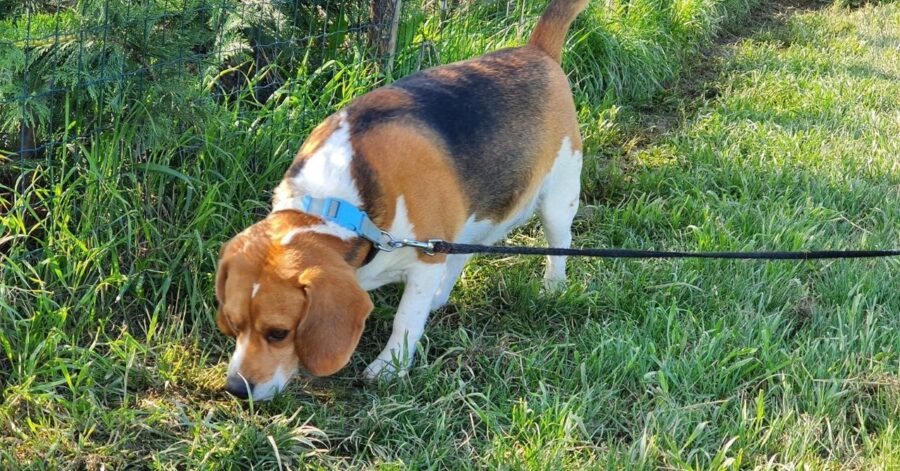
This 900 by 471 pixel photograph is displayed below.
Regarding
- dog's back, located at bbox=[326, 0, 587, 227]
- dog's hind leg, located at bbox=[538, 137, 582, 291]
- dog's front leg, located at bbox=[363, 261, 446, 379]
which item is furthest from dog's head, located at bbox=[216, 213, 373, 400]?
dog's hind leg, located at bbox=[538, 137, 582, 291]

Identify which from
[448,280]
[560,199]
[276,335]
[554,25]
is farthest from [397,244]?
[554,25]

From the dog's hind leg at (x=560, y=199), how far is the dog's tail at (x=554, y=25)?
50cm

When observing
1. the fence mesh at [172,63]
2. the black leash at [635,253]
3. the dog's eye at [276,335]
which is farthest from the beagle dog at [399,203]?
the fence mesh at [172,63]

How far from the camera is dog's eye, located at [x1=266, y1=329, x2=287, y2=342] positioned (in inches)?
113

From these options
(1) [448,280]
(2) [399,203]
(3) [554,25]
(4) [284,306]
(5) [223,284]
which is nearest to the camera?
(4) [284,306]

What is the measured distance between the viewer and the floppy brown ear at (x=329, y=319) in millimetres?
2820

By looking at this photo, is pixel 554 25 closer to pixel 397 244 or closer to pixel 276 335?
pixel 397 244

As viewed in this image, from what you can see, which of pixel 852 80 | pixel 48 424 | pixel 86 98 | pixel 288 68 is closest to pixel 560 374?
pixel 48 424

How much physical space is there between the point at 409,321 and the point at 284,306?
2.36ft

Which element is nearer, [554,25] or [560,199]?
[560,199]

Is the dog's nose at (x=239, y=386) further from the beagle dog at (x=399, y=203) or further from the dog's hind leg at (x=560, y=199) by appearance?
the dog's hind leg at (x=560, y=199)

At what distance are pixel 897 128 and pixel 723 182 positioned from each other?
158cm

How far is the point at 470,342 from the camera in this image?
365 cm

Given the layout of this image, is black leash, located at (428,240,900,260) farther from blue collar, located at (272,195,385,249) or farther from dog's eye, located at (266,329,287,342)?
dog's eye, located at (266,329,287,342)
